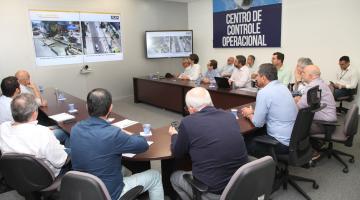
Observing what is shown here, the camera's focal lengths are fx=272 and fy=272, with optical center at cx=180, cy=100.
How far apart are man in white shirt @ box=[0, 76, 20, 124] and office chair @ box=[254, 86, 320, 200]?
258 centimetres

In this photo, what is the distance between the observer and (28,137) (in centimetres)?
194

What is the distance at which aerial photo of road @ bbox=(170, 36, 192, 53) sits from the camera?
7.65 meters

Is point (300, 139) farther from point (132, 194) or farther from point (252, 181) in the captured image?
point (132, 194)

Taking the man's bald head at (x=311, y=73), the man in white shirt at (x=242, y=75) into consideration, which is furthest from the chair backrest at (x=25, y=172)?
the man in white shirt at (x=242, y=75)

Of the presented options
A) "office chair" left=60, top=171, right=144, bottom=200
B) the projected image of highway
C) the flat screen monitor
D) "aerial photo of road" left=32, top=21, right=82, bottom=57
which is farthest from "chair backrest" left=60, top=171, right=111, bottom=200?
the flat screen monitor

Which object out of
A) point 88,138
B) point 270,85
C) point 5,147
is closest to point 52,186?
point 5,147

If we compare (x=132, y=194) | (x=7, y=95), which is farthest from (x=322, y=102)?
(x=7, y=95)

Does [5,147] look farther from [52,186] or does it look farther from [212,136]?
[212,136]

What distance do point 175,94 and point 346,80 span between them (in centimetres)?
335

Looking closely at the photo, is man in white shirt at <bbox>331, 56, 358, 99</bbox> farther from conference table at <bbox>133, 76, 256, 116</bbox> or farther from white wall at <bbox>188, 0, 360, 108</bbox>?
conference table at <bbox>133, 76, 256, 116</bbox>

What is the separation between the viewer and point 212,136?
1701 millimetres

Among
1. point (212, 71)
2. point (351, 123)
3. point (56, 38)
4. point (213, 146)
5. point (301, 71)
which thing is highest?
point (56, 38)

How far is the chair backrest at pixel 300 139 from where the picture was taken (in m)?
2.29

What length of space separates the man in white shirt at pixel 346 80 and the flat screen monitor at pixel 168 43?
13.2 ft
